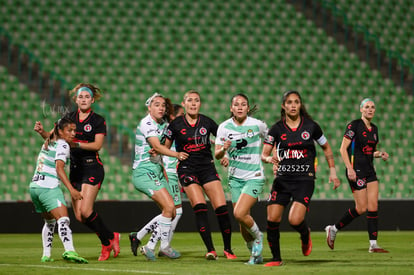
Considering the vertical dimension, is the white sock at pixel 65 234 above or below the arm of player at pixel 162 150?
below

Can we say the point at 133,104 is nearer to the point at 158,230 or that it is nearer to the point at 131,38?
the point at 131,38

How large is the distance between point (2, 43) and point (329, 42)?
9782mm

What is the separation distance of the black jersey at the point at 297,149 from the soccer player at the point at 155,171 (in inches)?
55.6

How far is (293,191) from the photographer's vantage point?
8.20 metres

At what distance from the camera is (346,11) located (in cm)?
2220

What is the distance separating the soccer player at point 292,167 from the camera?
8.12m

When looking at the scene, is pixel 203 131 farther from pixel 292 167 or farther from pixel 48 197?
pixel 48 197

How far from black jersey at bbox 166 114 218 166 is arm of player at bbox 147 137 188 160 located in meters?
0.19

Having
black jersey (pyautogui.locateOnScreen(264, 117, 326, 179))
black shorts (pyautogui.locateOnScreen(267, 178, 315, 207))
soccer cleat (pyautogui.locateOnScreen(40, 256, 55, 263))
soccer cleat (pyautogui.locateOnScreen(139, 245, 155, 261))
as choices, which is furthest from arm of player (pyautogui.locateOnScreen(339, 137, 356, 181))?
soccer cleat (pyautogui.locateOnScreen(40, 256, 55, 263))

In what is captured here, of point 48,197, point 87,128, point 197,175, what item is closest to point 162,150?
point 197,175

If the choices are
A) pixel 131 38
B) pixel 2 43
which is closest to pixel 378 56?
pixel 131 38

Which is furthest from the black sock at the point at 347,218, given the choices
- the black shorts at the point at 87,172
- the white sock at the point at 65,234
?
the white sock at the point at 65,234

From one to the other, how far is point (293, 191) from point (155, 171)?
212cm

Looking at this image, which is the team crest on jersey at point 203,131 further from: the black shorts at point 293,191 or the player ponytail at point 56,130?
the player ponytail at point 56,130
